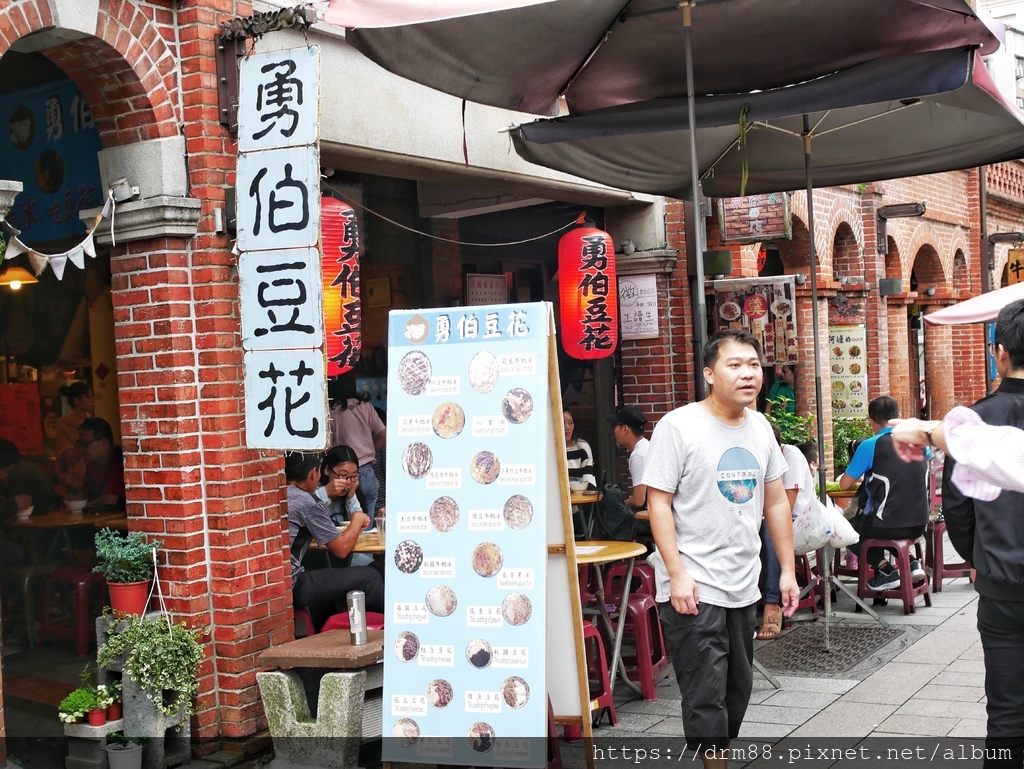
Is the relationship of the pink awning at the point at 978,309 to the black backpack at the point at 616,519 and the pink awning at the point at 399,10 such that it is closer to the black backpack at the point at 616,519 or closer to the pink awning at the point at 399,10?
the black backpack at the point at 616,519

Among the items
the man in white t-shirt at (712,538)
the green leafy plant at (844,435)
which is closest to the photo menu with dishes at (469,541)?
the man in white t-shirt at (712,538)

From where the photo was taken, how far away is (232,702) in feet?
18.5

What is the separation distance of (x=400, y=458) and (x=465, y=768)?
1.61 meters

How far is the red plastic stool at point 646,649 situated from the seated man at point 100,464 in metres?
3.84

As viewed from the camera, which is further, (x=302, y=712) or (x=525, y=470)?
(x=302, y=712)

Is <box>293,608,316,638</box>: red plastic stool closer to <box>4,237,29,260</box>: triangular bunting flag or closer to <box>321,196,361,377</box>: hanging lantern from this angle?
<box>321,196,361,377</box>: hanging lantern

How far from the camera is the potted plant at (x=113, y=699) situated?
550 centimetres

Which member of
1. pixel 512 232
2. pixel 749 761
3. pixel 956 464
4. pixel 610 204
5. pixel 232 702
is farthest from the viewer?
pixel 512 232

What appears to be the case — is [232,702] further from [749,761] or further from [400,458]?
[749,761]

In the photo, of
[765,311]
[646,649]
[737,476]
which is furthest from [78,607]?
[765,311]

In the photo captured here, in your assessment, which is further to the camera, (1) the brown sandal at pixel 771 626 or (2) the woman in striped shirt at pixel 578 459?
(2) the woman in striped shirt at pixel 578 459

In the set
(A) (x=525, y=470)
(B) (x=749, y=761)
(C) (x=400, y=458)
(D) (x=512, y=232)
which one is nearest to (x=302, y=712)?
(C) (x=400, y=458)

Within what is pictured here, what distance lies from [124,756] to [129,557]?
0.93m

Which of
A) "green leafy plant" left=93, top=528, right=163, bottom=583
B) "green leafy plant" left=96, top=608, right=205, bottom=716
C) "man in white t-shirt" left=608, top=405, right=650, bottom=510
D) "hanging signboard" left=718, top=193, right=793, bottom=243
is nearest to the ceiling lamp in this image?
"green leafy plant" left=93, top=528, right=163, bottom=583
